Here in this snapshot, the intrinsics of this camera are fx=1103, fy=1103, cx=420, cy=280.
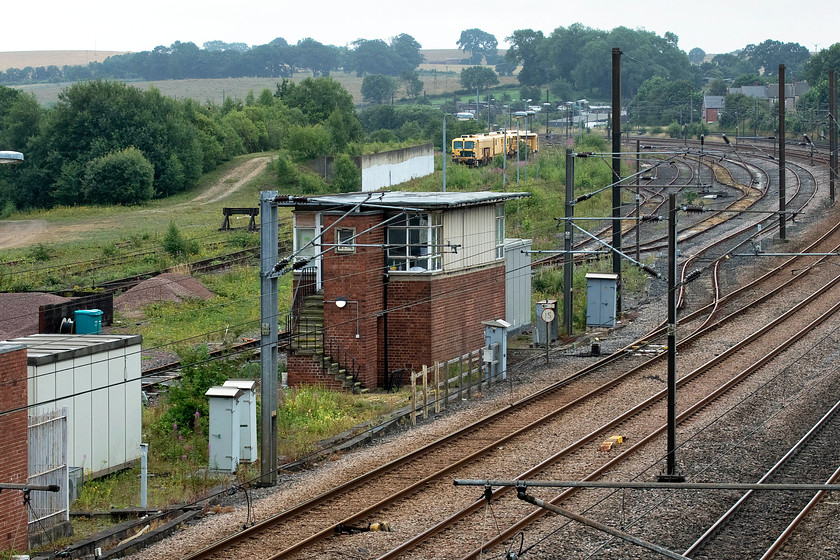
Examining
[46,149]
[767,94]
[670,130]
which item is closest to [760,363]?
[46,149]

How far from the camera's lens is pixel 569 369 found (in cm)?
2869

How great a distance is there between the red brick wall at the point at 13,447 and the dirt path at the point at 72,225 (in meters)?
39.5

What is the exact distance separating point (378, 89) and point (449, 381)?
158 meters

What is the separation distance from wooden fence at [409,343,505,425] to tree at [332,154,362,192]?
36.0 metres

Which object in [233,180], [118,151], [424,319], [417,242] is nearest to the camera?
[424,319]

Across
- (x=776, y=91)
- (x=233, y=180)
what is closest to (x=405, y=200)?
(x=233, y=180)

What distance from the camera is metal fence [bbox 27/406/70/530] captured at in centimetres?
1588

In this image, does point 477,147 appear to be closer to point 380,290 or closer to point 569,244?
point 569,244

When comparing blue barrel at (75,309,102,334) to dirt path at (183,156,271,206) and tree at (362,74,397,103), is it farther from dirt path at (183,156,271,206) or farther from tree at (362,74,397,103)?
tree at (362,74,397,103)

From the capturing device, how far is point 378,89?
595 feet

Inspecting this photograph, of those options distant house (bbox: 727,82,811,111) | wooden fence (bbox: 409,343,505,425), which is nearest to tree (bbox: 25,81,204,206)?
wooden fence (bbox: 409,343,505,425)

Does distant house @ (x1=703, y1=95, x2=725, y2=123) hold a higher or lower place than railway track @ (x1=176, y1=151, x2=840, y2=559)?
higher

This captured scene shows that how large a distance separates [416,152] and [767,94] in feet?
202

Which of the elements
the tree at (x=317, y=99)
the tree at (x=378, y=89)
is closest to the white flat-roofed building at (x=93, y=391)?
the tree at (x=317, y=99)
